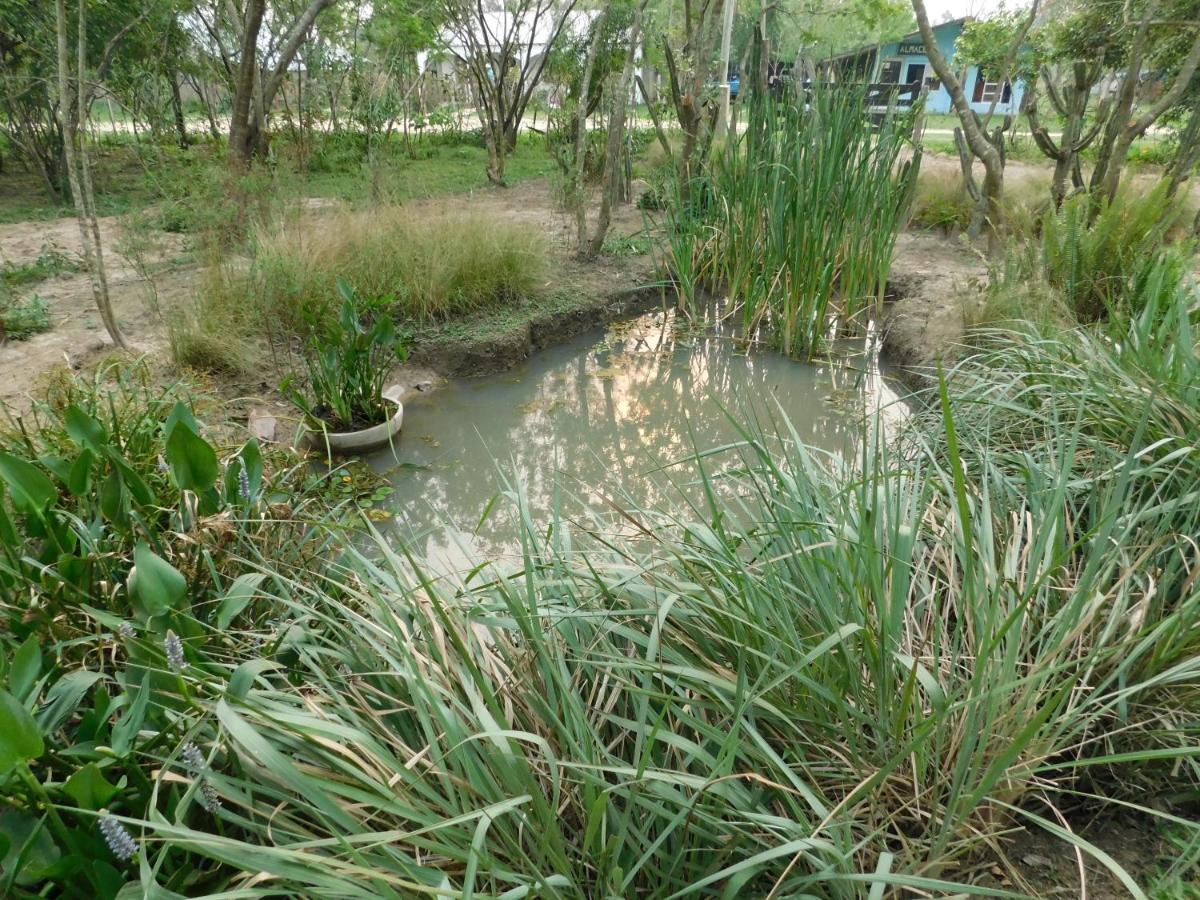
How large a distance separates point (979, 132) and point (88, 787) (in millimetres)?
5797

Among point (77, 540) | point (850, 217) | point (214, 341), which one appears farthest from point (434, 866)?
point (850, 217)

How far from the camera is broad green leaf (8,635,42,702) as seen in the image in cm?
97

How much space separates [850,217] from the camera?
4008mm

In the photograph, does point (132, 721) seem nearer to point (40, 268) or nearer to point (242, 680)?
point (242, 680)

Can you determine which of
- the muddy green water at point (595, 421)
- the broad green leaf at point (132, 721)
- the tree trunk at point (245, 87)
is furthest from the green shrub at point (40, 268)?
the broad green leaf at point (132, 721)

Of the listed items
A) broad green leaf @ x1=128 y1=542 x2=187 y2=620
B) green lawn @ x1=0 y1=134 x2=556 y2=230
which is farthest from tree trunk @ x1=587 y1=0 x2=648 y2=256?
broad green leaf @ x1=128 y1=542 x2=187 y2=620

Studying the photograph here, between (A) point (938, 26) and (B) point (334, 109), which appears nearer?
(B) point (334, 109)

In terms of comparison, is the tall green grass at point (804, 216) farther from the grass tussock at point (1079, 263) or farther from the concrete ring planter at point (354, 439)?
the concrete ring planter at point (354, 439)

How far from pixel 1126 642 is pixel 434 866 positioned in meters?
1.07

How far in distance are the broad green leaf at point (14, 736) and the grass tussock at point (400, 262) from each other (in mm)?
2684

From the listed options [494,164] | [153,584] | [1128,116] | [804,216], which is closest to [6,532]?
[153,584]

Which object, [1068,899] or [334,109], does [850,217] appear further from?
[334,109]

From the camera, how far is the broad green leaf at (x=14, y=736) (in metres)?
0.84

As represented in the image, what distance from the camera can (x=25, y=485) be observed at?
1.38 meters
